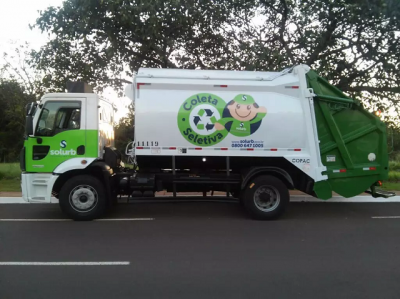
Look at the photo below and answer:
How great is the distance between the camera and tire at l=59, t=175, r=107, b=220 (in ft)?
25.9

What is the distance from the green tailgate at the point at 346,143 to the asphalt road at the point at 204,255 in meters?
0.81

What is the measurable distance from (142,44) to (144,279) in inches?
333

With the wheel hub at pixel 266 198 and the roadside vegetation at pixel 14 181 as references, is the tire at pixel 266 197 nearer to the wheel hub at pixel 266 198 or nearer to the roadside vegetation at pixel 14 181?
the wheel hub at pixel 266 198

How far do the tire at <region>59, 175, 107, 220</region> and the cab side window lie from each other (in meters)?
1.07

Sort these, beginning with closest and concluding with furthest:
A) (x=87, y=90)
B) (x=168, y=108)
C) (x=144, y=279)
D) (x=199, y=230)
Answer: (x=144, y=279), (x=199, y=230), (x=168, y=108), (x=87, y=90)

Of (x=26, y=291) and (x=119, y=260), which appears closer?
(x=26, y=291)

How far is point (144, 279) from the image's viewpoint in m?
4.77

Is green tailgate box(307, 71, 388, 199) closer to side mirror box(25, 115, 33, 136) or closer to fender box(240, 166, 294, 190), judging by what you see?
fender box(240, 166, 294, 190)

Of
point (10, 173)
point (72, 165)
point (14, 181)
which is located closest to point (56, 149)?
point (72, 165)

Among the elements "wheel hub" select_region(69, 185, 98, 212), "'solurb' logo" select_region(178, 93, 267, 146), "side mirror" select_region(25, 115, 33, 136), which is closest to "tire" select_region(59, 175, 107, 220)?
"wheel hub" select_region(69, 185, 98, 212)

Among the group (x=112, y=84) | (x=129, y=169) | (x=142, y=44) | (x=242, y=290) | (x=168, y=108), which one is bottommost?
(x=242, y=290)

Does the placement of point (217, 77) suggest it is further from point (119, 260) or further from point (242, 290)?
point (242, 290)

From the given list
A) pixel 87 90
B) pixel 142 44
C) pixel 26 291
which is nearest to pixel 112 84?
pixel 142 44

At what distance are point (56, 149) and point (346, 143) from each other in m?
6.17
